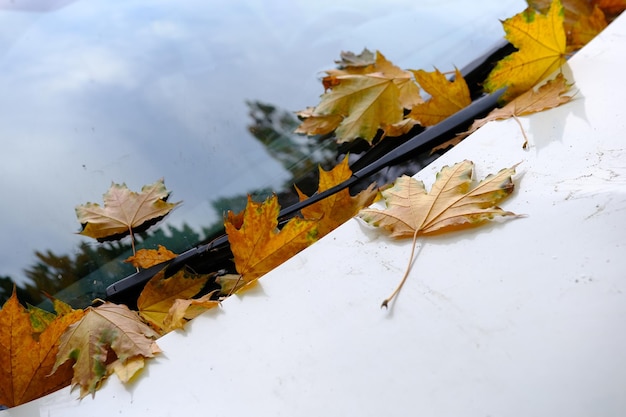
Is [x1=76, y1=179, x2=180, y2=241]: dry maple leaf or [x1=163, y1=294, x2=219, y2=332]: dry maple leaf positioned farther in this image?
[x1=76, y1=179, x2=180, y2=241]: dry maple leaf

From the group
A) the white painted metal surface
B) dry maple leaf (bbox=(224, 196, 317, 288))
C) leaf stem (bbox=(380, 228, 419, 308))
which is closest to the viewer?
the white painted metal surface

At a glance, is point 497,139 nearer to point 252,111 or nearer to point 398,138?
Answer: point 398,138

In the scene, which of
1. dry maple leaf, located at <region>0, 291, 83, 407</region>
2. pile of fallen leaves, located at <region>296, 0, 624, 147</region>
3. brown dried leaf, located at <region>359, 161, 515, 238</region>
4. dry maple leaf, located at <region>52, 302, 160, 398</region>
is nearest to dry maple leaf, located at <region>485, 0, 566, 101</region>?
pile of fallen leaves, located at <region>296, 0, 624, 147</region>

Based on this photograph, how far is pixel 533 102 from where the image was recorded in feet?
3.57

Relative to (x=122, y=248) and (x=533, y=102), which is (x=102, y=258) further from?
(x=533, y=102)

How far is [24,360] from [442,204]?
635 mm

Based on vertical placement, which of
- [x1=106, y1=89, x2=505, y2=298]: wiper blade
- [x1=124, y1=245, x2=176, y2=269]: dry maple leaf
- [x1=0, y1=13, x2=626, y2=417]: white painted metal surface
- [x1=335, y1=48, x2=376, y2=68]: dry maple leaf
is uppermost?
[x1=335, y1=48, x2=376, y2=68]: dry maple leaf

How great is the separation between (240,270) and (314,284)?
159 mm

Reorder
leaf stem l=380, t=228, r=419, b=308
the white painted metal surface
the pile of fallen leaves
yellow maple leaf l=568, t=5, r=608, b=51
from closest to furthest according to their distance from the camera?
the white painted metal surface, leaf stem l=380, t=228, r=419, b=308, the pile of fallen leaves, yellow maple leaf l=568, t=5, r=608, b=51

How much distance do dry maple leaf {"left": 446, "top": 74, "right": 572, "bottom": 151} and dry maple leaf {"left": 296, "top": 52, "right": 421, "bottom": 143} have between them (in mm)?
171

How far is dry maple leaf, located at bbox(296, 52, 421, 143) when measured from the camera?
121 centimetres

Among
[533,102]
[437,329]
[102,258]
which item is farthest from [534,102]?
[102,258]

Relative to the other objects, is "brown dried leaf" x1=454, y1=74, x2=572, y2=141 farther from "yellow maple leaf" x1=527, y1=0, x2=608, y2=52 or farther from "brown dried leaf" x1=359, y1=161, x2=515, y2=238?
"yellow maple leaf" x1=527, y1=0, x2=608, y2=52

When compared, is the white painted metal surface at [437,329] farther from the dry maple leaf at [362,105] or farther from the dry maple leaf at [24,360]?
the dry maple leaf at [362,105]
